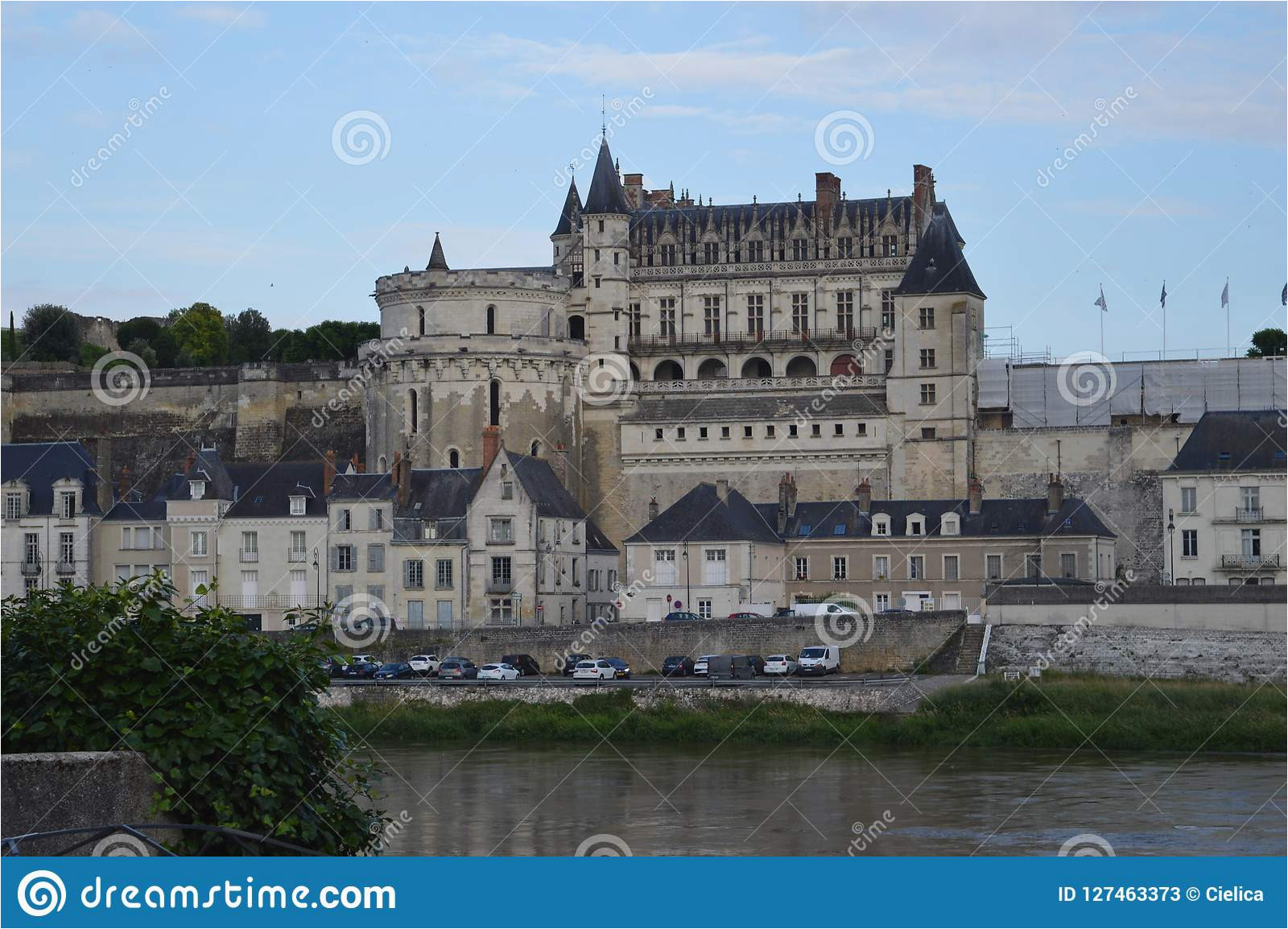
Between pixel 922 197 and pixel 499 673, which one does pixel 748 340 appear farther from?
pixel 499 673

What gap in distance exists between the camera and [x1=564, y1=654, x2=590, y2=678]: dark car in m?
35.9

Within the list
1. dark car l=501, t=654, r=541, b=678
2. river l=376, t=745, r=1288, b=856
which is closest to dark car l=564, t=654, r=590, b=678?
dark car l=501, t=654, r=541, b=678

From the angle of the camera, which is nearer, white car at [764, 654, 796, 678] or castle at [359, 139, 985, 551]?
white car at [764, 654, 796, 678]

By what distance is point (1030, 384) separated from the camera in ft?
171

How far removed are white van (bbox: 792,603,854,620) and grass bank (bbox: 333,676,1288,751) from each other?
18.3 feet

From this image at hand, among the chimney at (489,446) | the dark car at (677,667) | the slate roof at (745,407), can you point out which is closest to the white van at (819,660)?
the dark car at (677,667)

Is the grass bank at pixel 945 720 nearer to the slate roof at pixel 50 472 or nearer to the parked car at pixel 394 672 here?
the parked car at pixel 394 672

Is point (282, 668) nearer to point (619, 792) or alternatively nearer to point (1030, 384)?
point (619, 792)

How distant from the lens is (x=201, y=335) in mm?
78500

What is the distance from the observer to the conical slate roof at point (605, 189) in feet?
185

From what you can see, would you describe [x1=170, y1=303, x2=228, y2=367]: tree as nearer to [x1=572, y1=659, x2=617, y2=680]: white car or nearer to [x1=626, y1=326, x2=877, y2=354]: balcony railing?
[x1=626, y1=326, x2=877, y2=354]: balcony railing

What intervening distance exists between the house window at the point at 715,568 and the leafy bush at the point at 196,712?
31267 mm

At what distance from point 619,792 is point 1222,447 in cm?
2042

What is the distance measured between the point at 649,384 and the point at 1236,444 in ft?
61.8
